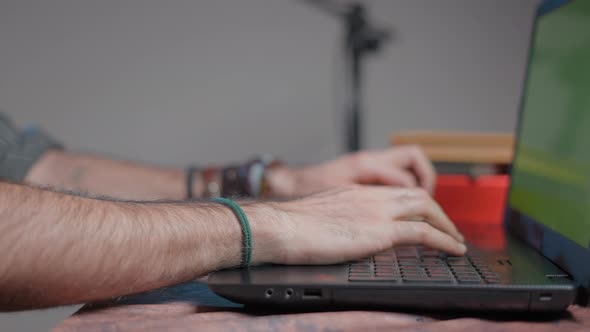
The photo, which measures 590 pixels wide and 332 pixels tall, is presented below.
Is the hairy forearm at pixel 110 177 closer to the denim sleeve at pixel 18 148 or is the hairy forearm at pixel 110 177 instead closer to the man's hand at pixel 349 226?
the denim sleeve at pixel 18 148

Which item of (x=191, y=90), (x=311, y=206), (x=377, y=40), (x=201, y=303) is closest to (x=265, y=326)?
(x=201, y=303)

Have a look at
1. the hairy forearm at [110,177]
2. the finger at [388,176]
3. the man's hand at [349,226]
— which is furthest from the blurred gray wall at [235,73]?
the man's hand at [349,226]

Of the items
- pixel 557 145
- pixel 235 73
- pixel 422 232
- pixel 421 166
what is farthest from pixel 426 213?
pixel 235 73

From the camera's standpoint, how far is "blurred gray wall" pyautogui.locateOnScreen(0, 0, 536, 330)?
1830mm

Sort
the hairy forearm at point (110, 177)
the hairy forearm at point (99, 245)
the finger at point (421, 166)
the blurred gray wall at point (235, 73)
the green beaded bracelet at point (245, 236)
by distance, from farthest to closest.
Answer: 1. the blurred gray wall at point (235, 73)
2. the hairy forearm at point (110, 177)
3. the finger at point (421, 166)
4. the green beaded bracelet at point (245, 236)
5. the hairy forearm at point (99, 245)

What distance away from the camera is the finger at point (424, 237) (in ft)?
1.86

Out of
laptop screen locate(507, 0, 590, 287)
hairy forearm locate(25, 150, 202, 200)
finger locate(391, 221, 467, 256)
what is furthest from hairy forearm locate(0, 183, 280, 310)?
hairy forearm locate(25, 150, 202, 200)

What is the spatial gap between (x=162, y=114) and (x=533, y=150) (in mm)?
1413

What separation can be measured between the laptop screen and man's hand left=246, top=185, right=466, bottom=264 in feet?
0.37

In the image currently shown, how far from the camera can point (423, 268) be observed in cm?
50

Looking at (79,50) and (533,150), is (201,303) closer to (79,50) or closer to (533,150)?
(533,150)

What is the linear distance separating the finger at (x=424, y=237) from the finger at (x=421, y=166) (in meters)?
0.35

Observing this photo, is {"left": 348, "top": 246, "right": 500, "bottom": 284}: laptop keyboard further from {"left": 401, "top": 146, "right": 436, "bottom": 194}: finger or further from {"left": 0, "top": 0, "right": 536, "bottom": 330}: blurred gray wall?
{"left": 0, "top": 0, "right": 536, "bottom": 330}: blurred gray wall

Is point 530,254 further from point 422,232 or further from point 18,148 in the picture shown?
point 18,148
